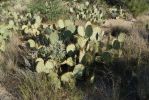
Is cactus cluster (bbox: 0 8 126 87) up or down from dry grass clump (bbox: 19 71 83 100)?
up

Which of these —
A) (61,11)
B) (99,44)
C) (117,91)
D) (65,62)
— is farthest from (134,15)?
(117,91)

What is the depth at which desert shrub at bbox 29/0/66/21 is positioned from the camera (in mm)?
9508

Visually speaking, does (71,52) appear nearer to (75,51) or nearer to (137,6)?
(75,51)

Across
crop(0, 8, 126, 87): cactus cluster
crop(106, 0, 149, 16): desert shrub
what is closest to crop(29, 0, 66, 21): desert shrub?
crop(106, 0, 149, 16): desert shrub

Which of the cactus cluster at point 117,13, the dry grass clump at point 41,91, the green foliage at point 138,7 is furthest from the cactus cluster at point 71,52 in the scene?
the green foliage at point 138,7

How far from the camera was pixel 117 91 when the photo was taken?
473cm

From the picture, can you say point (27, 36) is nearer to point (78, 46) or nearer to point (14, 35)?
Result: point (14, 35)

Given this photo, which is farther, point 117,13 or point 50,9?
point 117,13

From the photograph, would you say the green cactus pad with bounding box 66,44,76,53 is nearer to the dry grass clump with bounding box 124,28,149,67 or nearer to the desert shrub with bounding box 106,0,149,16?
the dry grass clump with bounding box 124,28,149,67

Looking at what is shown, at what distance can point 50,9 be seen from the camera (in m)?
9.68

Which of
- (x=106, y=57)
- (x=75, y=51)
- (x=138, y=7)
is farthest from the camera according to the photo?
(x=138, y=7)

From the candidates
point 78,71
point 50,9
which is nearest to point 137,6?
point 50,9

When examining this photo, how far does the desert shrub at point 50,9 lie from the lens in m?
9.51

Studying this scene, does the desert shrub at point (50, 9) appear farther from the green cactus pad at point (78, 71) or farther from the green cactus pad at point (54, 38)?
the green cactus pad at point (78, 71)
